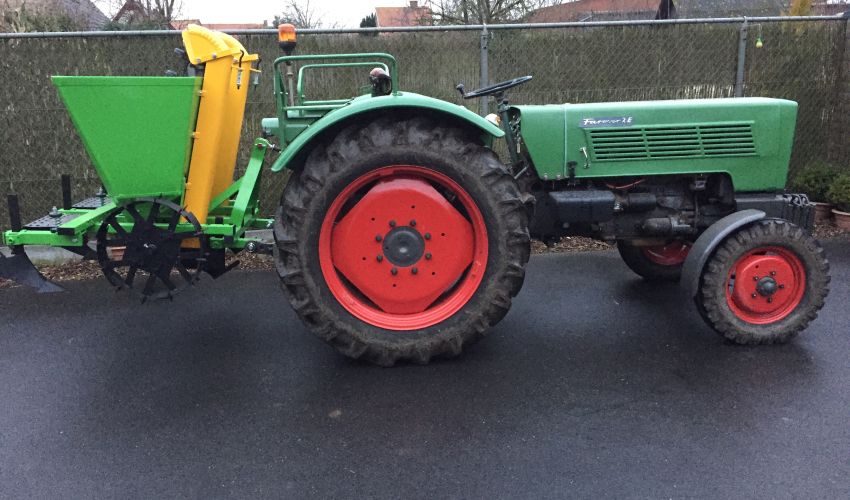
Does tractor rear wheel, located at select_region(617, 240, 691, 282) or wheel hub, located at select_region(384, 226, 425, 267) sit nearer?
wheel hub, located at select_region(384, 226, 425, 267)

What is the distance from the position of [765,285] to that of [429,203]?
191 cm

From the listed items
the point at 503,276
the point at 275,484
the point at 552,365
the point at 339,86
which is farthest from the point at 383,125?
the point at 339,86

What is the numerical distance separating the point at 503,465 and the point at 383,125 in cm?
175

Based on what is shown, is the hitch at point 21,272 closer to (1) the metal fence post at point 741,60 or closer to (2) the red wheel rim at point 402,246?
(2) the red wheel rim at point 402,246

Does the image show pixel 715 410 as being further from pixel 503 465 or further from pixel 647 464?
pixel 503 465

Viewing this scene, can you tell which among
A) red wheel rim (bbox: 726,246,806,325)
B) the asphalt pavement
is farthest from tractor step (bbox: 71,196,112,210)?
red wheel rim (bbox: 726,246,806,325)

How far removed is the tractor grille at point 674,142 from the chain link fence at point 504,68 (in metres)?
2.57

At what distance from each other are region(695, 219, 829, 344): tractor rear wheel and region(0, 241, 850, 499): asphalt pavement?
0.46 ft

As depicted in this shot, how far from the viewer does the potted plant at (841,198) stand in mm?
6211

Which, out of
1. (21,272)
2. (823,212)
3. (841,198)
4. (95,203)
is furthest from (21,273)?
(823,212)

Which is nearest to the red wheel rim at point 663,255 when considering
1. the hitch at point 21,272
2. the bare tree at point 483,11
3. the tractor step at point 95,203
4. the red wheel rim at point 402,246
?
the red wheel rim at point 402,246

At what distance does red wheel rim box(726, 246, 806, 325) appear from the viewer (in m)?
3.49

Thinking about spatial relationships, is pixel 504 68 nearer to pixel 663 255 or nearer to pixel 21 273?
pixel 663 255

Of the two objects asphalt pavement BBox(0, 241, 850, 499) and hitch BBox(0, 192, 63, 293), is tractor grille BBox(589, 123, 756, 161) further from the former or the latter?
hitch BBox(0, 192, 63, 293)
